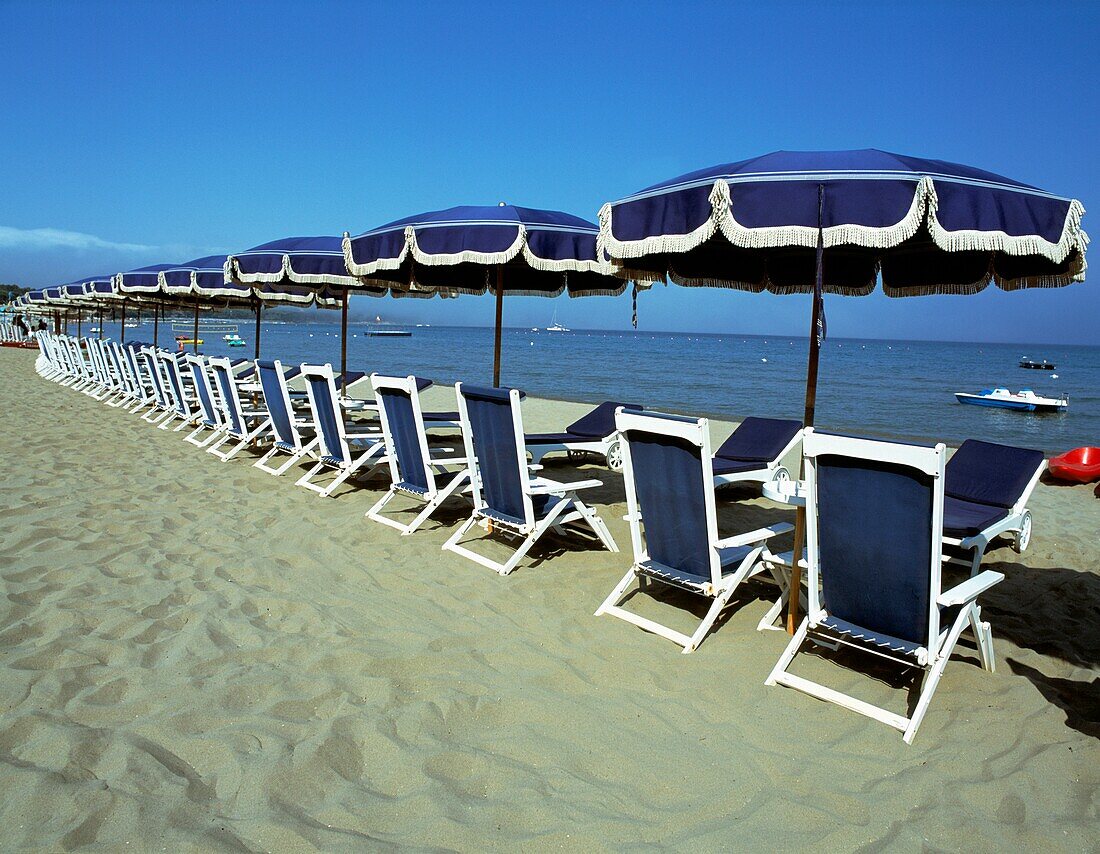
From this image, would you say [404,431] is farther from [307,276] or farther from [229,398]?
[307,276]

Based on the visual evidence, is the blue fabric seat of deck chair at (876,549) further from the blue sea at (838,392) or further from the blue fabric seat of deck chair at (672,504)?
the blue sea at (838,392)

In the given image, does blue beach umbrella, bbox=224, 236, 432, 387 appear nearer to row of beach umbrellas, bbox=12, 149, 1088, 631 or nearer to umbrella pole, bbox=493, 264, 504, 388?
row of beach umbrellas, bbox=12, 149, 1088, 631

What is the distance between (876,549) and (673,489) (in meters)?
0.88

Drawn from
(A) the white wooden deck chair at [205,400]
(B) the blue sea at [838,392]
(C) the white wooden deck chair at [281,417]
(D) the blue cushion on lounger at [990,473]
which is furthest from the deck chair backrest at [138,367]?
(D) the blue cushion on lounger at [990,473]

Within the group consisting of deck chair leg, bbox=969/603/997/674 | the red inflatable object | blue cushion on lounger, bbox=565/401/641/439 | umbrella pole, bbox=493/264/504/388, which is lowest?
the red inflatable object

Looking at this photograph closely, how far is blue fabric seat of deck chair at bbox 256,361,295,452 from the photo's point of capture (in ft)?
21.8

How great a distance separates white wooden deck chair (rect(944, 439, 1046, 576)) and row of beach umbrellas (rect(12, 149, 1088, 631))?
1.04 m

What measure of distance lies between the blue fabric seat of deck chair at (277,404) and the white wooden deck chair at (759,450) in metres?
3.50

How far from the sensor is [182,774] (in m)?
2.18

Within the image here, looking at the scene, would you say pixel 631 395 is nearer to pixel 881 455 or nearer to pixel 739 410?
pixel 739 410

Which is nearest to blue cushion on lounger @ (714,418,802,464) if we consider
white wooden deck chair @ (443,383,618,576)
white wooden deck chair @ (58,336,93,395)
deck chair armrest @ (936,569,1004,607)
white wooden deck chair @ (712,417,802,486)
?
white wooden deck chair @ (712,417,802,486)

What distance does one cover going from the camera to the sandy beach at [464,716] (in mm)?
2064

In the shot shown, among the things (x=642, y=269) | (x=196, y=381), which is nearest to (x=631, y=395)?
(x=196, y=381)

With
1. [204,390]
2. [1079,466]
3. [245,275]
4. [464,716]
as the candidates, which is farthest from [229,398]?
[1079,466]
